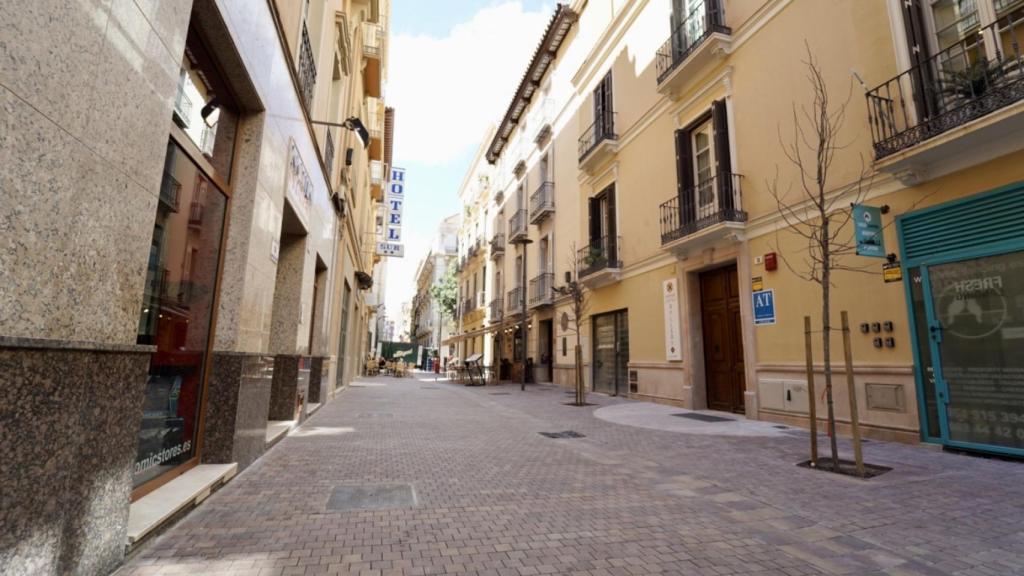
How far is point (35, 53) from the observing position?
1765 mm

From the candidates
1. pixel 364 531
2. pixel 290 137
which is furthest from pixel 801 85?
pixel 364 531

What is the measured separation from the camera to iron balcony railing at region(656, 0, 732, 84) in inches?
410

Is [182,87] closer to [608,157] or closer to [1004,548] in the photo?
[1004,548]

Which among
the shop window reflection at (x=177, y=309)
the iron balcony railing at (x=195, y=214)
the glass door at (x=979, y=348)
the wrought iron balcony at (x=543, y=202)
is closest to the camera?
the shop window reflection at (x=177, y=309)

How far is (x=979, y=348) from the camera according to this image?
5770 millimetres

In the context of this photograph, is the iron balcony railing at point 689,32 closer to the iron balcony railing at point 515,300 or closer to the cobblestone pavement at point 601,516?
the cobblestone pavement at point 601,516

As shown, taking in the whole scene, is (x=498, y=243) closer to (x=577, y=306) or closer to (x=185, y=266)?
(x=577, y=306)

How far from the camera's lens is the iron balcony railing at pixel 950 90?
216 inches

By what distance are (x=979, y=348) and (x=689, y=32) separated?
909cm

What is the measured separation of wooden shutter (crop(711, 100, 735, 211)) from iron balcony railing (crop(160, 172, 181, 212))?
30.6 feet

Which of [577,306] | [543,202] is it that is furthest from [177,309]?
[543,202]

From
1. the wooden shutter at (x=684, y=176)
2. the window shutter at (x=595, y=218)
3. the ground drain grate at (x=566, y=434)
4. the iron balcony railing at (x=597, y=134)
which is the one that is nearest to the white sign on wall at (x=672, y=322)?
the wooden shutter at (x=684, y=176)

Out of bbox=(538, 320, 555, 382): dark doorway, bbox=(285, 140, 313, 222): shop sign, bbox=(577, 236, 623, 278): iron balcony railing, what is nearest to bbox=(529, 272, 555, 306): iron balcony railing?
bbox=(538, 320, 555, 382): dark doorway

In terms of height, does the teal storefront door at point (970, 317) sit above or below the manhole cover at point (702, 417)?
above
